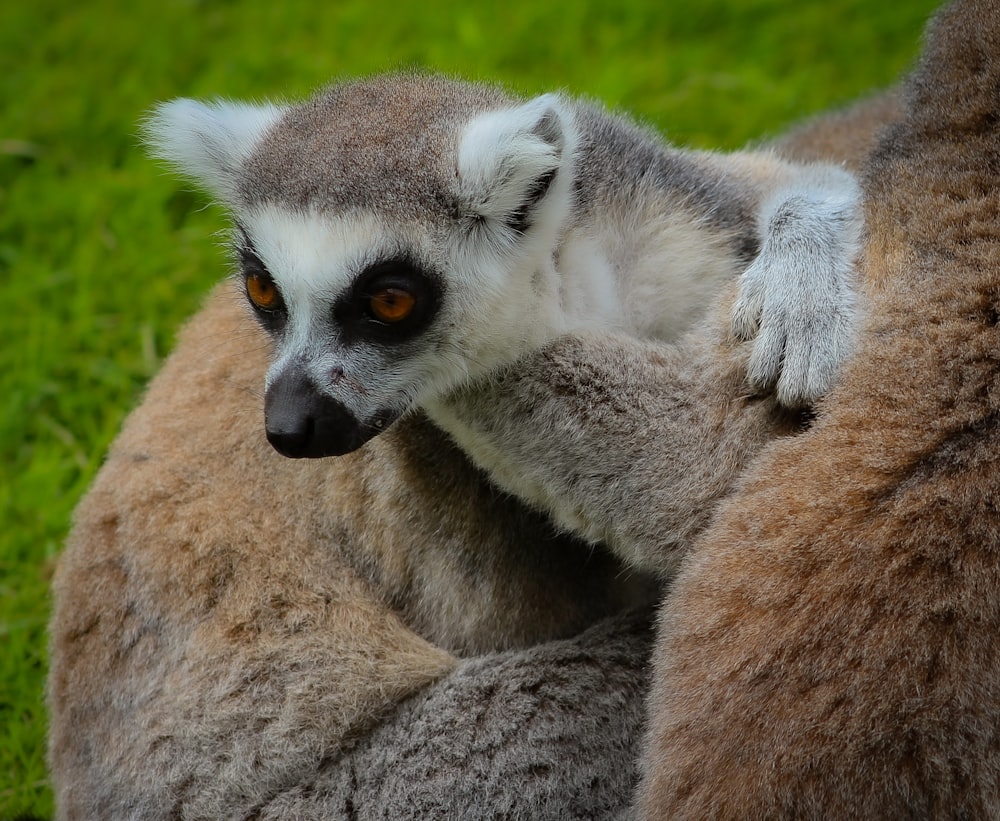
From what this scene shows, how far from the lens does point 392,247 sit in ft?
12.4

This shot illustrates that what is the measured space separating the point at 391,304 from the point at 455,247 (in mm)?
324

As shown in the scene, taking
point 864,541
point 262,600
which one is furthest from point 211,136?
point 864,541

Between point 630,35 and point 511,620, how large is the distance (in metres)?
5.43

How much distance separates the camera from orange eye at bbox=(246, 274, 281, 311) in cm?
399

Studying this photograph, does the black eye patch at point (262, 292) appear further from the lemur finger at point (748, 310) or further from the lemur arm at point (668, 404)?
the lemur finger at point (748, 310)

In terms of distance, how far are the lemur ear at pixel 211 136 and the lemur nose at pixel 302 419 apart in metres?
1.03

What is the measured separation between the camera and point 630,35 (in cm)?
845

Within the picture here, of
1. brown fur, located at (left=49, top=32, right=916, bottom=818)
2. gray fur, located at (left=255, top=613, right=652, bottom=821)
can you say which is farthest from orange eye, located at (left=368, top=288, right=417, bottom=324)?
gray fur, located at (left=255, top=613, right=652, bottom=821)

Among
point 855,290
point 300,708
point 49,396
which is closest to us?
point 855,290

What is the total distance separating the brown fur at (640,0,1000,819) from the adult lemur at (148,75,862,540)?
262mm

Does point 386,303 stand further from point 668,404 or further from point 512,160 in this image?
point 668,404

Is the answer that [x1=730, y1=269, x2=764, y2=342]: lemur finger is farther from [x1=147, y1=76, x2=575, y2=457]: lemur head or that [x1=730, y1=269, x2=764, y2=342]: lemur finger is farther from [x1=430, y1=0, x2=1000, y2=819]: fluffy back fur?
[x1=147, y1=76, x2=575, y2=457]: lemur head

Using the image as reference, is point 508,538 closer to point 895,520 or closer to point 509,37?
point 895,520

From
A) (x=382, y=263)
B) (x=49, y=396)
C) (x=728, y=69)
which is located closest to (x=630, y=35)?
(x=728, y=69)
